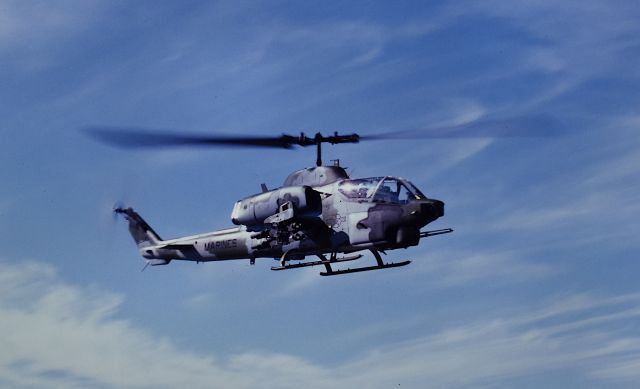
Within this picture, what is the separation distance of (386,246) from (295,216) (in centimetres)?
398

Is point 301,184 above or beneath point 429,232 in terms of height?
above

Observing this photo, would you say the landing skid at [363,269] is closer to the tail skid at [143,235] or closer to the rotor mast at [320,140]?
the rotor mast at [320,140]

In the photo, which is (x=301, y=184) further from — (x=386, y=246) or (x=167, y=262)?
(x=167, y=262)

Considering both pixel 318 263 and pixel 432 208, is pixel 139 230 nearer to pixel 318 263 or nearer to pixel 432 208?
pixel 318 263

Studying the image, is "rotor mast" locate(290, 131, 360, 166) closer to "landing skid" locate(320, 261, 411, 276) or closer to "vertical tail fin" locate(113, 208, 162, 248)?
"landing skid" locate(320, 261, 411, 276)

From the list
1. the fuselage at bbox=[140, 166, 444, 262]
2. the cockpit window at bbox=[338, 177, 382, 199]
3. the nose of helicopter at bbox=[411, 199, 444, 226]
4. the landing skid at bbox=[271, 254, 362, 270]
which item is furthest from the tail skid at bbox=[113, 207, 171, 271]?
the nose of helicopter at bbox=[411, 199, 444, 226]

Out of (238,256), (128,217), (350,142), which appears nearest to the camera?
(350,142)

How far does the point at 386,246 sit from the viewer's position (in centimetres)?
3506

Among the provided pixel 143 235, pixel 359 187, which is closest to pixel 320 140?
pixel 359 187

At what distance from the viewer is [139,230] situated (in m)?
48.6

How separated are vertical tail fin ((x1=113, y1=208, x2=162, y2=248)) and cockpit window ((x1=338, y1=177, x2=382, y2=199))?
1444cm

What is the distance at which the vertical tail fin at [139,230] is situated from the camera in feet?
156

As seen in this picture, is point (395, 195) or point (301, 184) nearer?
point (395, 195)

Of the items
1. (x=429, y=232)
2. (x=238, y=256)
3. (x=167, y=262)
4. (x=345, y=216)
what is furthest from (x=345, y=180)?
(x=167, y=262)
